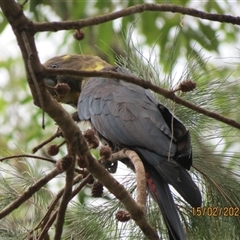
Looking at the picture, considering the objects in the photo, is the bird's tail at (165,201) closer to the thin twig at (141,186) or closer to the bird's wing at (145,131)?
the bird's wing at (145,131)

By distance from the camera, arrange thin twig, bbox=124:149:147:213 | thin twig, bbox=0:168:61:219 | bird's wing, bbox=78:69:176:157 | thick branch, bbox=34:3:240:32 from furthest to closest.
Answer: bird's wing, bbox=78:69:176:157 → thin twig, bbox=124:149:147:213 → thin twig, bbox=0:168:61:219 → thick branch, bbox=34:3:240:32

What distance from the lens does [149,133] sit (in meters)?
1.97

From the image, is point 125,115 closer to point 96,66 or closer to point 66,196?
point 96,66

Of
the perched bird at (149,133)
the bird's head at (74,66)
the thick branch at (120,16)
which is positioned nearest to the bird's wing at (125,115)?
the perched bird at (149,133)

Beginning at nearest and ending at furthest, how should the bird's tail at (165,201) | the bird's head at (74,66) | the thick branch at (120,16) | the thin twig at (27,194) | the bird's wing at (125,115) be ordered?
the thick branch at (120,16) → the thin twig at (27,194) → the bird's tail at (165,201) → the bird's wing at (125,115) → the bird's head at (74,66)

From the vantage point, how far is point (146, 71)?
199 centimetres

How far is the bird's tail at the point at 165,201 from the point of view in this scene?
168 centimetres

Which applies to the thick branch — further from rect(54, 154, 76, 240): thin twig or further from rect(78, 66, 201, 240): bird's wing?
rect(78, 66, 201, 240): bird's wing

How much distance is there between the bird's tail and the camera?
1.68 m

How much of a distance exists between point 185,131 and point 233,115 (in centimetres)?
16

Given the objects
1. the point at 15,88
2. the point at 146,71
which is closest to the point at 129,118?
the point at 146,71
